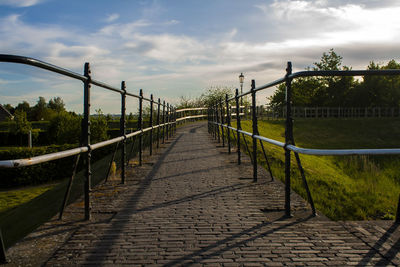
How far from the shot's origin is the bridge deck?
2518 mm

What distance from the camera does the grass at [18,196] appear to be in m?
11.7

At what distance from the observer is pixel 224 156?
855 centimetres

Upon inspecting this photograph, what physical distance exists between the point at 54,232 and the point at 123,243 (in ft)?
2.30

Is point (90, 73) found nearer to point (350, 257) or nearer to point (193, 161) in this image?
point (350, 257)

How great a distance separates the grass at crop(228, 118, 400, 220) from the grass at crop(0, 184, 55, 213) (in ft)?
27.6

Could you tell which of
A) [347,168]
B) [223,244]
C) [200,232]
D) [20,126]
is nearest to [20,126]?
[20,126]

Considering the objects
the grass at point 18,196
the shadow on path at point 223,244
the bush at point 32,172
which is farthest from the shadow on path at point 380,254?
the bush at point 32,172

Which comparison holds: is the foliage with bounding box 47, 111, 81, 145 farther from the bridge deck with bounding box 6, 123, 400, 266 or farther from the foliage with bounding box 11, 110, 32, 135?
the bridge deck with bounding box 6, 123, 400, 266

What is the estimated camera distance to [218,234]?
301 centimetres

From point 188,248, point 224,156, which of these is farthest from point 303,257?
point 224,156

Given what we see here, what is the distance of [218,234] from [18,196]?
12.7 m

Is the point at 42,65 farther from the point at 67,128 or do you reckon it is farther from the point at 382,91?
the point at 382,91

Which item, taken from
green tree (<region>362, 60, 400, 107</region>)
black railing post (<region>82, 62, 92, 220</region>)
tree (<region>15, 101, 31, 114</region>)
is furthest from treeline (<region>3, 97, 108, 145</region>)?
green tree (<region>362, 60, 400, 107</region>)

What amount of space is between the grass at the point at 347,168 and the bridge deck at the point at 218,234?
947 millimetres
